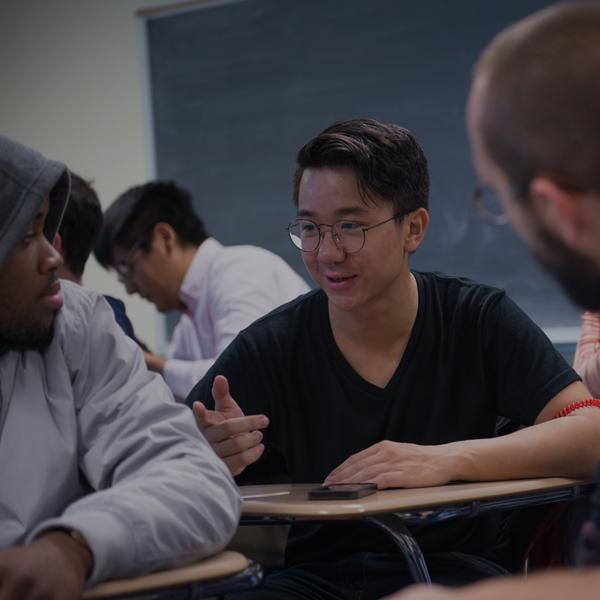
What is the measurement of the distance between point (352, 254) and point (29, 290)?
93cm

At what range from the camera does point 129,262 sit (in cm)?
410

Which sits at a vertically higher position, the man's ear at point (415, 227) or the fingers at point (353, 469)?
the man's ear at point (415, 227)

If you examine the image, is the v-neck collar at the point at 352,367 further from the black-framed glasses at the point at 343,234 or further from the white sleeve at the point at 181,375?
the white sleeve at the point at 181,375

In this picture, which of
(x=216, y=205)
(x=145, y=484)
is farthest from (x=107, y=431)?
(x=216, y=205)

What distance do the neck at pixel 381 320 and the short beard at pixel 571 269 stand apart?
1294mm

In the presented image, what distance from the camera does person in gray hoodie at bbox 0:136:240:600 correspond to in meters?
1.47

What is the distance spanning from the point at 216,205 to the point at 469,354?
2882mm

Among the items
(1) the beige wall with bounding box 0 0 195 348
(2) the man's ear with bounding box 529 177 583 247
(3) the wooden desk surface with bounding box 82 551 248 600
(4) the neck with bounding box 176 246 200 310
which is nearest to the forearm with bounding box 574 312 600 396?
(3) the wooden desk surface with bounding box 82 551 248 600

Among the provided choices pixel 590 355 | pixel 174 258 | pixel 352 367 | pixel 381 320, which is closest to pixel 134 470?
pixel 352 367

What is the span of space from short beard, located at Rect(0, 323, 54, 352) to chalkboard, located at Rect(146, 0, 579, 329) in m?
2.82

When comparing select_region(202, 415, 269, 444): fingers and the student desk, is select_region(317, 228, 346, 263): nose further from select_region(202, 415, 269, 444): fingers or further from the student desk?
the student desk

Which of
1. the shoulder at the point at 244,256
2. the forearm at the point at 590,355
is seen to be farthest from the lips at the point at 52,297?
the shoulder at the point at 244,256

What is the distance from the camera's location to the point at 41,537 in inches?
53.7

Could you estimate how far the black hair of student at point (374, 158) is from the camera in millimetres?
2402
